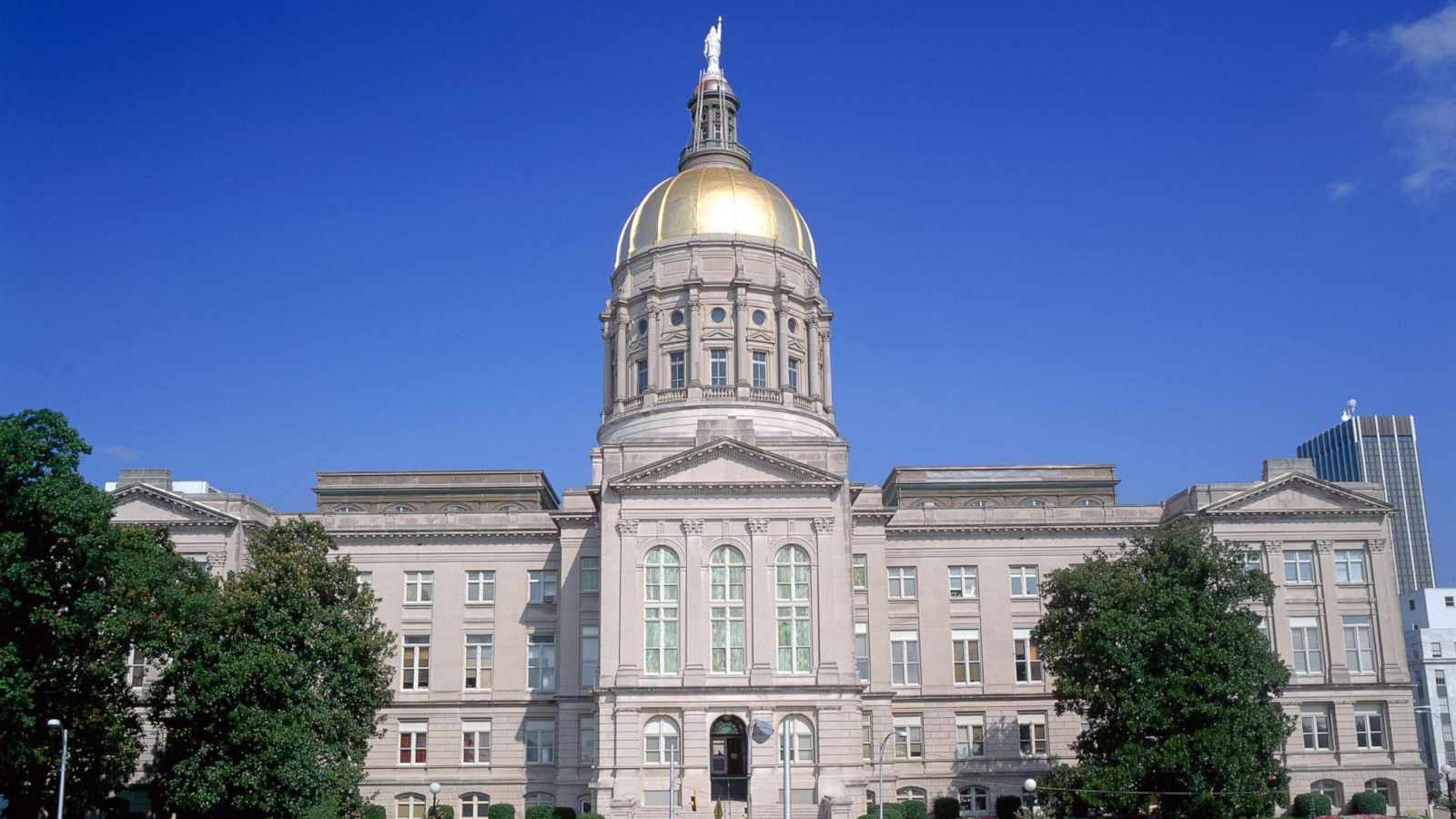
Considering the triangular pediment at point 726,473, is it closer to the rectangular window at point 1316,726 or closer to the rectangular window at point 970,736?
the rectangular window at point 970,736

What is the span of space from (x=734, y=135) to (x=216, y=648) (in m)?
47.8

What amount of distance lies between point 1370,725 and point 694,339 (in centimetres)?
3955

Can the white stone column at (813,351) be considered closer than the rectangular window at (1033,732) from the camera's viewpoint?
No

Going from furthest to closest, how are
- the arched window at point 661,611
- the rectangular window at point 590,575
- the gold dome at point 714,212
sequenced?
the gold dome at point 714,212 < the rectangular window at point 590,575 < the arched window at point 661,611

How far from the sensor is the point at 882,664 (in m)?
68.5

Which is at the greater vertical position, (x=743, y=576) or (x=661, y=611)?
(x=743, y=576)

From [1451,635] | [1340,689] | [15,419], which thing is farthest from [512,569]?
[1451,635]

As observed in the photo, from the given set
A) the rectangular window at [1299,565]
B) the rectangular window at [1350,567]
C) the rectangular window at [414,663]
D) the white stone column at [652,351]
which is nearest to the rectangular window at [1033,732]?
the rectangular window at [1299,565]

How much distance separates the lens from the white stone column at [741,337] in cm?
7431

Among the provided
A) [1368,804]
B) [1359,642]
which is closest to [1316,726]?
[1368,804]

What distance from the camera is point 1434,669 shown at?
11412 cm

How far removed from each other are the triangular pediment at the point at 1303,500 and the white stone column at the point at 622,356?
3275 cm

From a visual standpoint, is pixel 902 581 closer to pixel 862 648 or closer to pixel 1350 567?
pixel 862 648

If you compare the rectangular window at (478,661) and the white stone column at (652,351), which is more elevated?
the white stone column at (652,351)
